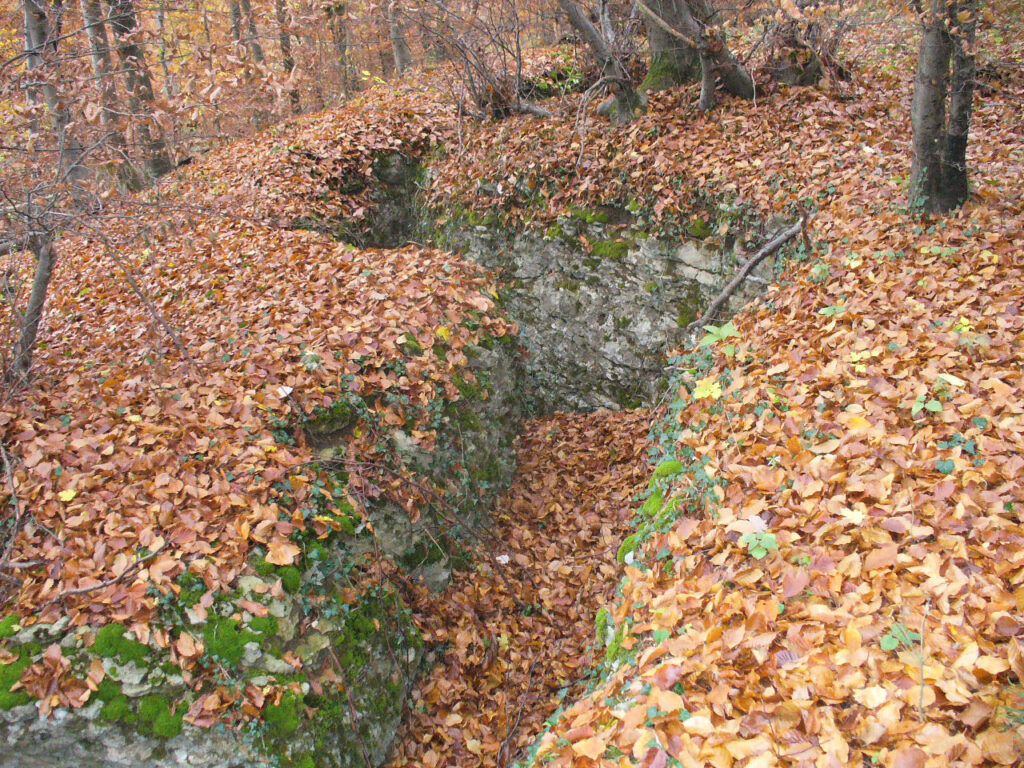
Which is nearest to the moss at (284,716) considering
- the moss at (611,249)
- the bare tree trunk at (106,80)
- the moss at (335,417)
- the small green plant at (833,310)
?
the moss at (335,417)

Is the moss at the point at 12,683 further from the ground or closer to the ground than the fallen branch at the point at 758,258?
closer to the ground

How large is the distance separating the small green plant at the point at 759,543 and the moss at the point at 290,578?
9.10ft

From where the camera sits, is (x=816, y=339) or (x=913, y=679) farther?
(x=816, y=339)

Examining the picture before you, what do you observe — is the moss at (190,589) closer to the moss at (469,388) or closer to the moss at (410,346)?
the moss at (410,346)

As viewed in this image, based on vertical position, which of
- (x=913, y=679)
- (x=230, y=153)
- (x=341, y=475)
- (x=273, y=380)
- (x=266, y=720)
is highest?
(x=230, y=153)

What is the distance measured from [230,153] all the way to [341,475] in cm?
935

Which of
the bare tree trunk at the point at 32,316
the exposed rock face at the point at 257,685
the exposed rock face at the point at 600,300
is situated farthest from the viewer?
the exposed rock face at the point at 600,300

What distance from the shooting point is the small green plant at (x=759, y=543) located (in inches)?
118

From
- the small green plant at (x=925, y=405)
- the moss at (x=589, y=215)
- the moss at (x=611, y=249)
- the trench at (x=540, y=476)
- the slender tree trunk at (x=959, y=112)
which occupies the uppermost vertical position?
the slender tree trunk at (x=959, y=112)

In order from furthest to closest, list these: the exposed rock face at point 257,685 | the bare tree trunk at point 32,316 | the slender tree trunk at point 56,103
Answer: the bare tree trunk at point 32,316
the slender tree trunk at point 56,103
the exposed rock face at point 257,685

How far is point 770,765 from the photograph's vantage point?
2162 mm

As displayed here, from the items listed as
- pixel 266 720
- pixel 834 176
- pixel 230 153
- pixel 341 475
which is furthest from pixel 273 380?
pixel 230 153

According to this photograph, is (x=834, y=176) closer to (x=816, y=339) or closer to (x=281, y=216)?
(x=816, y=339)

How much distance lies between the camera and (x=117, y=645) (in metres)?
3.24
